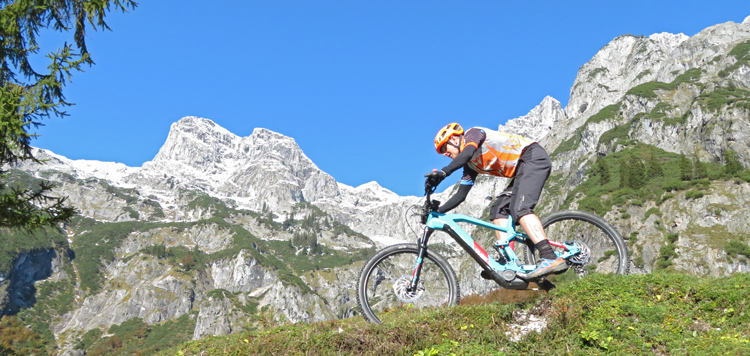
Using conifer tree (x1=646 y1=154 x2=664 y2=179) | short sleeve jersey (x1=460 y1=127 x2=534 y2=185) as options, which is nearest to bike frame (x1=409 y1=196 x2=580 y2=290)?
short sleeve jersey (x1=460 y1=127 x2=534 y2=185)

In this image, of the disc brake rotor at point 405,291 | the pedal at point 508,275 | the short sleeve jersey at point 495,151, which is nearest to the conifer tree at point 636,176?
the short sleeve jersey at point 495,151

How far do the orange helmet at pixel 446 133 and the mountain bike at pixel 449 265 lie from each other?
1121mm

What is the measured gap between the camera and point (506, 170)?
8.05m

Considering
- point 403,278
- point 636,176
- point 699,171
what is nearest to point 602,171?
point 636,176

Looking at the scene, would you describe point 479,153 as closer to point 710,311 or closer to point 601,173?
point 710,311

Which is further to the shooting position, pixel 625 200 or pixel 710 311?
pixel 625 200

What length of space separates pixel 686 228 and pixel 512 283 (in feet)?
397

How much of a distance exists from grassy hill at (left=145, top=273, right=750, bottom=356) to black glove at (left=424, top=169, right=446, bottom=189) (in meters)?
2.25

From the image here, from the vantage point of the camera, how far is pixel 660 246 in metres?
102

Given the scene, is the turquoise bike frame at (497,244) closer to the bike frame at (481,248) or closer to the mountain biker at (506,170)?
the bike frame at (481,248)

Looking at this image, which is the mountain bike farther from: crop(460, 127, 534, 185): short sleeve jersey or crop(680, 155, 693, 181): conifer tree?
crop(680, 155, 693, 181): conifer tree

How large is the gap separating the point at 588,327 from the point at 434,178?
3247mm

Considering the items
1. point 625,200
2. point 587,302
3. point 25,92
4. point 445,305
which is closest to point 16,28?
point 25,92

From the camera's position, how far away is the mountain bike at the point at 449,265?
24.7 ft
